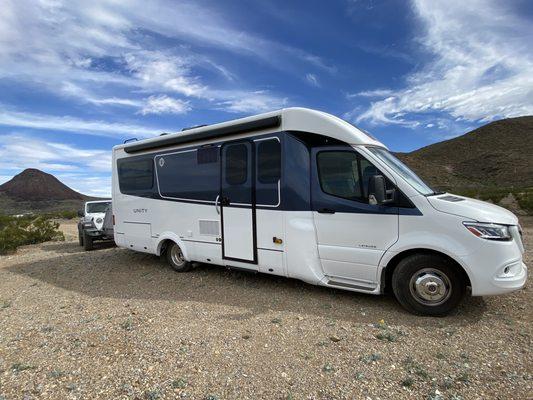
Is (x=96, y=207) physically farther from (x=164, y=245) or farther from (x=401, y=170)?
(x=401, y=170)

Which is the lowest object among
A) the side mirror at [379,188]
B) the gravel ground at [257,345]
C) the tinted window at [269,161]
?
the gravel ground at [257,345]

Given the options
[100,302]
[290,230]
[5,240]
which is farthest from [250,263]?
[5,240]

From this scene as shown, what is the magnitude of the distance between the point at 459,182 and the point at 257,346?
54884 millimetres

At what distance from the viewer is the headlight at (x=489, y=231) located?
4.38 meters

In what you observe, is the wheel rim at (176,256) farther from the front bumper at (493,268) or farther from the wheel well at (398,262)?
the front bumper at (493,268)

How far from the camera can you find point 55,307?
5840 mm

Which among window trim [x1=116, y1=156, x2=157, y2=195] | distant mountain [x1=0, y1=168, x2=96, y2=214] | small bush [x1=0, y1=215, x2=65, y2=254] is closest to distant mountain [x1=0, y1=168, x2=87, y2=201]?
distant mountain [x1=0, y1=168, x2=96, y2=214]

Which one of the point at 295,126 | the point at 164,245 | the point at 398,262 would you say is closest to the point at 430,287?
the point at 398,262

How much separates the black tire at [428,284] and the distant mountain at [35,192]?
69.8 m

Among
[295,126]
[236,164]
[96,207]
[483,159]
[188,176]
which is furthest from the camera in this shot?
[483,159]

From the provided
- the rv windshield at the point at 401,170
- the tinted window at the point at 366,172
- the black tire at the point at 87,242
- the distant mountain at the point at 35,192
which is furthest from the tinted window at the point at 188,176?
the distant mountain at the point at 35,192

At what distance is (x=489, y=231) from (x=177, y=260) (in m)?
5.51

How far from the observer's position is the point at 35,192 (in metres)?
85.0

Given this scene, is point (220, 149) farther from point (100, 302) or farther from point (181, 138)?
point (100, 302)
